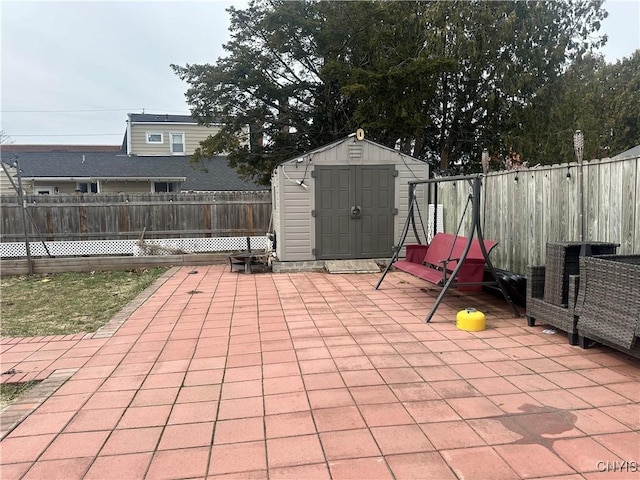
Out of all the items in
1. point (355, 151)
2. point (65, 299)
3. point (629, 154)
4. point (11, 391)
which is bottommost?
point (11, 391)

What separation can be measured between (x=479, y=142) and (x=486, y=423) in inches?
494

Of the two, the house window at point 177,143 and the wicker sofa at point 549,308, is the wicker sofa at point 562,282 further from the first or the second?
the house window at point 177,143

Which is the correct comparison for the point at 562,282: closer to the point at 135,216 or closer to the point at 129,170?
the point at 135,216

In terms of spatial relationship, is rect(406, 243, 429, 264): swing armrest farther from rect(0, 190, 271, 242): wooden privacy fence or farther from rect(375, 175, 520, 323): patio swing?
rect(0, 190, 271, 242): wooden privacy fence

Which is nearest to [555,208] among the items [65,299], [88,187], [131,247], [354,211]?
[354,211]

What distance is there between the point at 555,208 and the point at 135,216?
8721 millimetres

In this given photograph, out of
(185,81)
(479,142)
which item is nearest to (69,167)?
(185,81)

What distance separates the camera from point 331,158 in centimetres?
789

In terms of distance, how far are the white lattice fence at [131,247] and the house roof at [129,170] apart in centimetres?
810

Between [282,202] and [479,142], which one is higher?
[479,142]

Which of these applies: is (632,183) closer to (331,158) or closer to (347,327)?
(347,327)

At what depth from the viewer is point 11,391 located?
3.14 metres

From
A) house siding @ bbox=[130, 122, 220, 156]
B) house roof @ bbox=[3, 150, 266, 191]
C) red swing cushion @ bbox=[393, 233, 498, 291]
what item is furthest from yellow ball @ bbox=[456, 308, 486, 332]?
house siding @ bbox=[130, 122, 220, 156]

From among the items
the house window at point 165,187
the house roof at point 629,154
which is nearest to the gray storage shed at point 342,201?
the house roof at point 629,154
